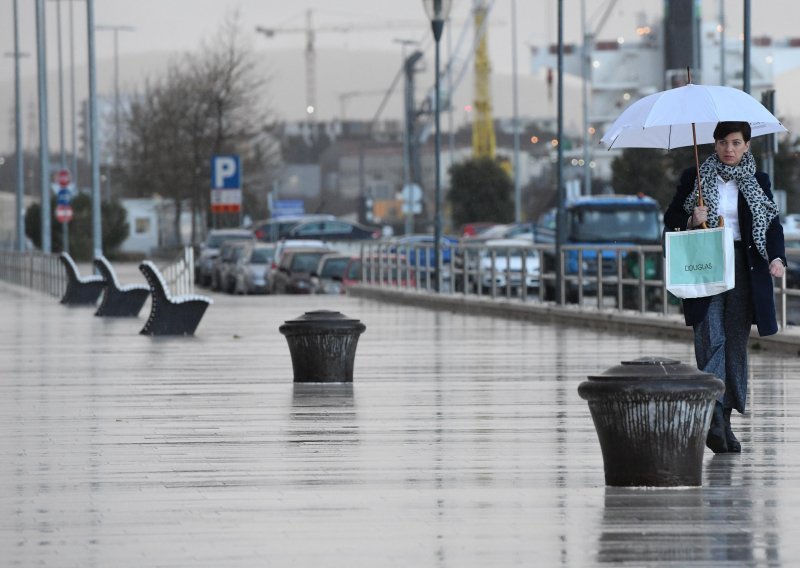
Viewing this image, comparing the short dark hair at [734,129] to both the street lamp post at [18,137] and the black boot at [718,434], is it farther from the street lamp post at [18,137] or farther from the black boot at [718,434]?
the street lamp post at [18,137]

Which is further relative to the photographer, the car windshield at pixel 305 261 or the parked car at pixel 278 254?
the parked car at pixel 278 254

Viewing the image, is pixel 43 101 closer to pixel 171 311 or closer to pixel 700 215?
pixel 171 311

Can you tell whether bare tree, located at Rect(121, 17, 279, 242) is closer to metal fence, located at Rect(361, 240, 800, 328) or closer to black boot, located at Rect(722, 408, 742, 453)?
metal fence, located at Rect(361, 240, 800, 328)

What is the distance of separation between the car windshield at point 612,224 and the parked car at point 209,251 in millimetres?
22038

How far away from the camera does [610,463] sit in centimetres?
955

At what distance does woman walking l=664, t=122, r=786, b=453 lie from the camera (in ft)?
35.0

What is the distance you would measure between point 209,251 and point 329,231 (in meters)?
10.7

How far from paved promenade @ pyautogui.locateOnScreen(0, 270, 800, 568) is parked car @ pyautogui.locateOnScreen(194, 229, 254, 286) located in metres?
45.0

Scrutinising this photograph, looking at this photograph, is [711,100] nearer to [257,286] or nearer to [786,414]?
[786,414]

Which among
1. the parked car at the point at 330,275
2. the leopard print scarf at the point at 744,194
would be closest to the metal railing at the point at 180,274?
the parked car at the point at 330,275

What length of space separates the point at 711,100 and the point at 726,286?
1.13 meters

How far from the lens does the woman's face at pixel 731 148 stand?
423 inches

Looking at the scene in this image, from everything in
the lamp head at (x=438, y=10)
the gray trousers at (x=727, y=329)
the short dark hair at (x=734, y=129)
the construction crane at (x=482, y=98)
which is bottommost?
the gray trousers at (x=727, y=329)

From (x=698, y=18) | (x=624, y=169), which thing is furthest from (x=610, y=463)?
(x=698, y=18)
